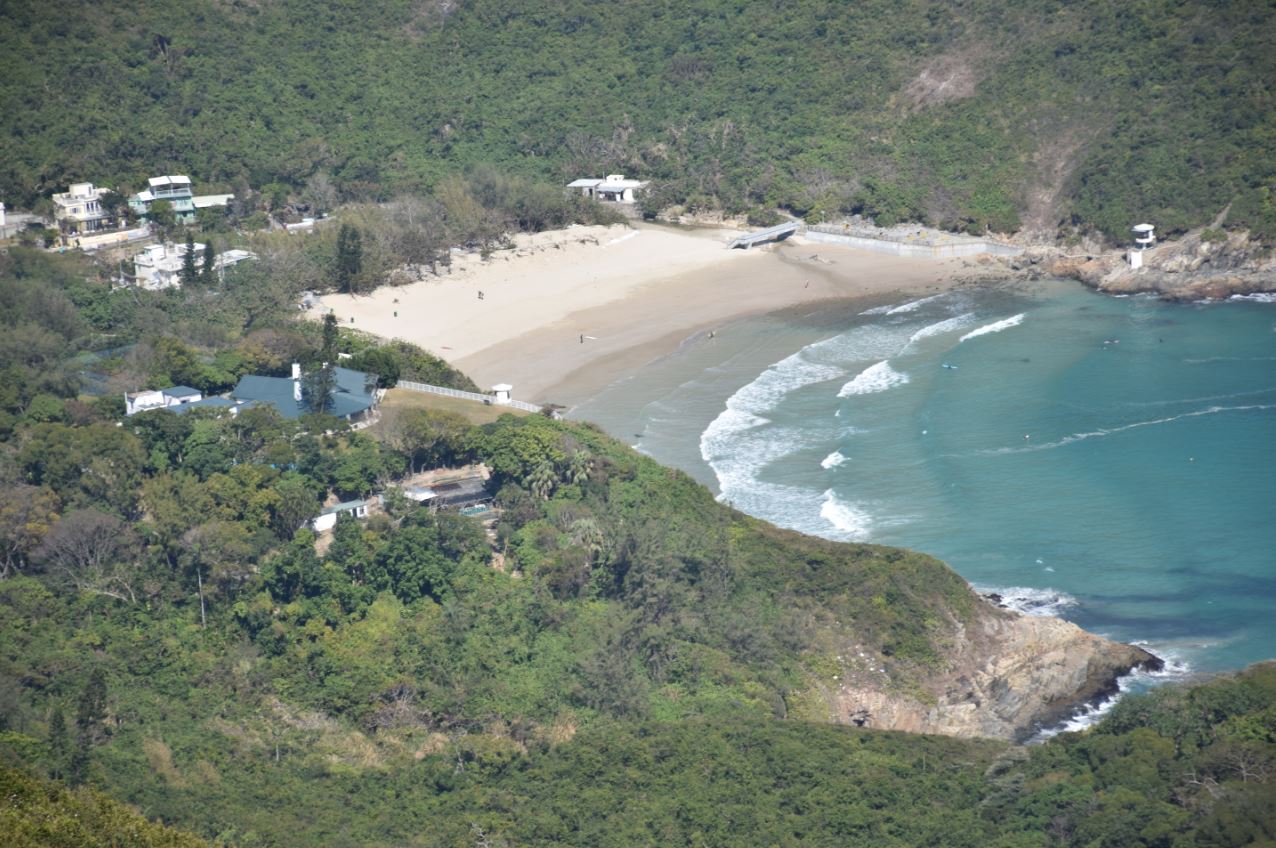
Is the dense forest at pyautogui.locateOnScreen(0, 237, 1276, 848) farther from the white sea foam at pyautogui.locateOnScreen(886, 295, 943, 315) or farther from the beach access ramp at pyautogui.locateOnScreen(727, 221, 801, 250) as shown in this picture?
the beach access ramp at pyautogui.locateOnScreen(727, 221, 801, 250)

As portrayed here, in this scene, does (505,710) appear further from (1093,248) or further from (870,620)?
(1093,248)

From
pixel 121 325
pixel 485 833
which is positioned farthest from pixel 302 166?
pixel 485 833

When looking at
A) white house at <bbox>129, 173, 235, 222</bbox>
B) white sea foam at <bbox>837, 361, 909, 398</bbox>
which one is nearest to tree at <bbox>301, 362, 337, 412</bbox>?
white sea foam at <bbox>837, 361, 909, 398</bbox>

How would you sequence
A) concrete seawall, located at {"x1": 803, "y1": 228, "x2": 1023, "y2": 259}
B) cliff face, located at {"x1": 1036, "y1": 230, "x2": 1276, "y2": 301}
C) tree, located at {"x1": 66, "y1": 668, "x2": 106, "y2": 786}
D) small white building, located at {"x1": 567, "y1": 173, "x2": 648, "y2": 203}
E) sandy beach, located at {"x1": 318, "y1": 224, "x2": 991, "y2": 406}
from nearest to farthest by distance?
tree, located at {"x1": 66, "y1": 668, "x2": 106, "y2": 786}, sandy beach, located at {"x1": 318, "y1": 224, "x2": 991, "y2": 406}, cliff face, located at {"x1": 1036, "y1": 230, "x2": 1276, "y2": 301}, concrete seawall, located at {"x1": 803, "y1": 228, "x2": 1023, "y2": 259}, small white building, located at {"x1": 567, "y1": 173, "x2": 648, "y2": 203}

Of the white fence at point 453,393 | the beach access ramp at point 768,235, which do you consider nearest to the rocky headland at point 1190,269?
the beach access ramp at point 768,235

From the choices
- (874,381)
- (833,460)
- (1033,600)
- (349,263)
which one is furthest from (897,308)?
(1033,600)

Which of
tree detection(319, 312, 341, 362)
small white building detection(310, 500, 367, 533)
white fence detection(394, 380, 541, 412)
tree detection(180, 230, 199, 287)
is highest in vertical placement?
tree detection(180, 230, 199, 287)
